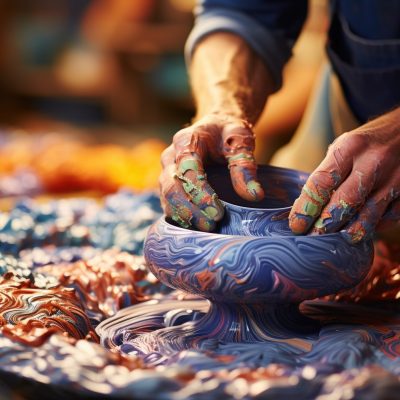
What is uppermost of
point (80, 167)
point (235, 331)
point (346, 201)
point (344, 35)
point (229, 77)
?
point (80, 167)

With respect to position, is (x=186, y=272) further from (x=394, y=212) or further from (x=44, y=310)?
(x=394, y=212)

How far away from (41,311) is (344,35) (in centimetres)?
87

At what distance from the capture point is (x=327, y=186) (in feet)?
3.16

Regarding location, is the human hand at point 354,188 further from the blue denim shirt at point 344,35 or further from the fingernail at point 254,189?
the blue denim shirt at point 344,35

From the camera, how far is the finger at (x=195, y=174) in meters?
0.99

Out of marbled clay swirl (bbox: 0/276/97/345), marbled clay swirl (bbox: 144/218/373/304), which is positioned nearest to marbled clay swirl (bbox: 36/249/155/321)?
marbled clay swirl (bbox: 0/276/97/345)

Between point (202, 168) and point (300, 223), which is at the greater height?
point (202, 168)

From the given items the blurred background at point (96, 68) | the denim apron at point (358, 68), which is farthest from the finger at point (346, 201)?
the blurred background at point (96, 68)

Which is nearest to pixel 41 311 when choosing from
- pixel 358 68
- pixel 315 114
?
pixel 358 68

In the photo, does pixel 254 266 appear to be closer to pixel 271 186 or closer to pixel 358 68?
pixel 271 186

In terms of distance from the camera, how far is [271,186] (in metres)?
1.12

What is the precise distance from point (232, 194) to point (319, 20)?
223 centimetres

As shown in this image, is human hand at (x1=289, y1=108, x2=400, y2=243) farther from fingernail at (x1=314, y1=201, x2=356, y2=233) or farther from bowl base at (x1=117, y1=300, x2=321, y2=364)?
bowl base at (x1=117, y1=300, x2=321, y2=364)

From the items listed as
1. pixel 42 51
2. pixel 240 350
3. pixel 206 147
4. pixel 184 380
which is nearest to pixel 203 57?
pixel 206 147
